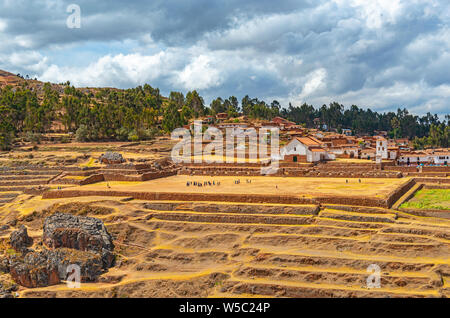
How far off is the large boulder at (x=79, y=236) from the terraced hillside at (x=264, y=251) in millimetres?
1050

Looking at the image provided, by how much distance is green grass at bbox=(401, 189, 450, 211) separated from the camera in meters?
28.0

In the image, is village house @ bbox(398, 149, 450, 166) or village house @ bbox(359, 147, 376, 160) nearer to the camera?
village house @ bbox(398, 149, 450, 166)

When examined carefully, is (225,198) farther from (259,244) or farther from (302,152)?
(302,152)

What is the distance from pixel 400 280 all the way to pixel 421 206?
10.0m

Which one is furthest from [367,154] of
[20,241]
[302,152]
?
[20,241]

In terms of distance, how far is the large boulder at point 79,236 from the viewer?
24.4m

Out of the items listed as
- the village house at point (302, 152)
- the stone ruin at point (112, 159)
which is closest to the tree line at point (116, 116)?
the stone ruin at point (112, 159)

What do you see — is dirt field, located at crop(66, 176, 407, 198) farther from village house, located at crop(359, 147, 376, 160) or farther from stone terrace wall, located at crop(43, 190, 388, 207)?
village house, located at crop(359, 147, 376, 160)

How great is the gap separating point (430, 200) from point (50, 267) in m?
26.0

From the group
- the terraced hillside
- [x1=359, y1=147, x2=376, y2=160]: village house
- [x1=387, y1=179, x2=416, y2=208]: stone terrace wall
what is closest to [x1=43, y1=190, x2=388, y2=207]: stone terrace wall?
the terraced hillside

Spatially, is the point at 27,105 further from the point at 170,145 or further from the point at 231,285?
the point at 231,285

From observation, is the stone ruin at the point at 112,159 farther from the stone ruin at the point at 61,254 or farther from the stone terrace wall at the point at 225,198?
the stone ruin at the point at 61,254

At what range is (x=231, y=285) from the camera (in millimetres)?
21156

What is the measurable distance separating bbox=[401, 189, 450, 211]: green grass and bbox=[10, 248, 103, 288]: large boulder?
20472mm
